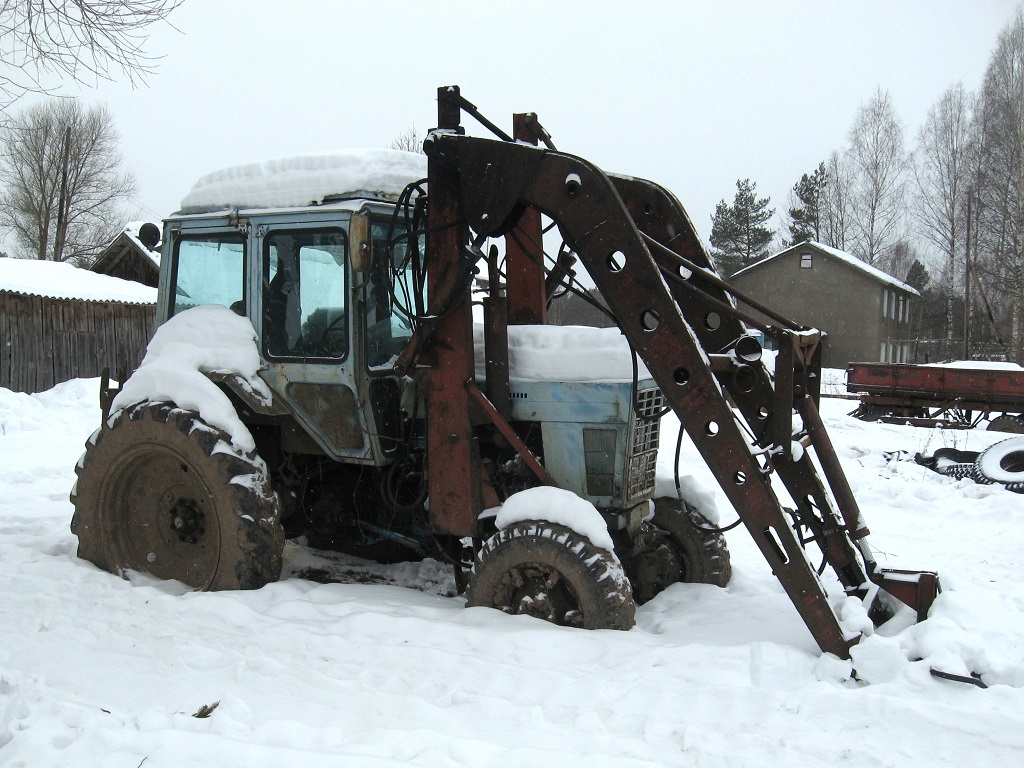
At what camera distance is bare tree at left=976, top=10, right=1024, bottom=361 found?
27.8 metres

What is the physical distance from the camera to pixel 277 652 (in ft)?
12.4

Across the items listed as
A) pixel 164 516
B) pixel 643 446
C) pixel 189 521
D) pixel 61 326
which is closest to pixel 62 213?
pixel 61 326

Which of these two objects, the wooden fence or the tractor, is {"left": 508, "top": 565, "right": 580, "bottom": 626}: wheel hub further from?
the wooden fence

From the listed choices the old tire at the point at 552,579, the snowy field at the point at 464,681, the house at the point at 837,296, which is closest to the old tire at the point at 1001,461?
the snowy field at the point at 464,681

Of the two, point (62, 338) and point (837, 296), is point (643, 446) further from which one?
point (837, 296)

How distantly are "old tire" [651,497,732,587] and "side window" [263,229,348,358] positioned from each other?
2212mm

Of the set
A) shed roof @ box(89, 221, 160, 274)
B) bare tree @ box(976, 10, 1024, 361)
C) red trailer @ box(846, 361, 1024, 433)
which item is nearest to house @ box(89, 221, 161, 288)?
shed roof @ box(89, 221, 160, 274)

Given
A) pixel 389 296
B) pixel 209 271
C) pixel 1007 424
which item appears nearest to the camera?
pixel 389 296

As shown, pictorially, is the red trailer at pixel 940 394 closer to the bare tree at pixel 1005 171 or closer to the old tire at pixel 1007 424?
the old tire at pixel 1007 424

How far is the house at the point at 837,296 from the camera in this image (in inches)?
1476

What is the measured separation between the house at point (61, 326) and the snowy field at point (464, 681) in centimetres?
1275

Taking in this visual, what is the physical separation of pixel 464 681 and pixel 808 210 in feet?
160

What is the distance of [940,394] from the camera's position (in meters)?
14.9

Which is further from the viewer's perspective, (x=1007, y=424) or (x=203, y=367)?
(x=1007, y=424)
